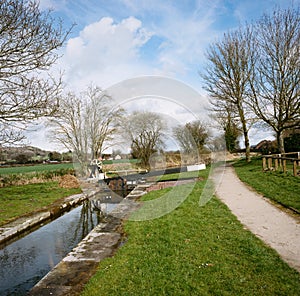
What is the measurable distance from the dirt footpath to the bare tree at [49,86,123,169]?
1905cm

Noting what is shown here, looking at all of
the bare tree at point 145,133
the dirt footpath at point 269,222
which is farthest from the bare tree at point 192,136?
the dirt footpath at point 269,222

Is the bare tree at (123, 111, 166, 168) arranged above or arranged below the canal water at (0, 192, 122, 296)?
above

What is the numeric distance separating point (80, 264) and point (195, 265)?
2280mm

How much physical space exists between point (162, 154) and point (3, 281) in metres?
25.2

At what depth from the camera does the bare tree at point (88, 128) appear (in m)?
27.5

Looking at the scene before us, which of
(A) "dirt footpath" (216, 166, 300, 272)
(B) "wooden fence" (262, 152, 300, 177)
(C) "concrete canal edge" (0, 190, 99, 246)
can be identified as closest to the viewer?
(A) "dirt footpath" (216, 166, 300, 272)

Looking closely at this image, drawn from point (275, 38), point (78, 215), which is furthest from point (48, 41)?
point (275, 38)

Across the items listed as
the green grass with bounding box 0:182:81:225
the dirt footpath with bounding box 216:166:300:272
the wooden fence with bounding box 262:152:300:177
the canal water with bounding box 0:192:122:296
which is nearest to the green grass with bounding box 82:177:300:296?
the dirt footpath with bounding box 216:166:300:272

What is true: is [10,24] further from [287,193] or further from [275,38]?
[275,38]

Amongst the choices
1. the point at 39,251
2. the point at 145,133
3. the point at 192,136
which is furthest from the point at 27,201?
the point at 192,136

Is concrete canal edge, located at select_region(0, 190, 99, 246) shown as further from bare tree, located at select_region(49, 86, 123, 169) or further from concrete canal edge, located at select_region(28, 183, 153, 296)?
bare tree, located at select_region(49, 86, 123, 169)

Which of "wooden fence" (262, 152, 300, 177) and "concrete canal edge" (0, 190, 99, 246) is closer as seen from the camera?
"concrete canal edge" (0, 190, 99, 246)

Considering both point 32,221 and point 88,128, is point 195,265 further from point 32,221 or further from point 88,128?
point 88,128

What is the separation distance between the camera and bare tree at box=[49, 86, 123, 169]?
90.1ft
